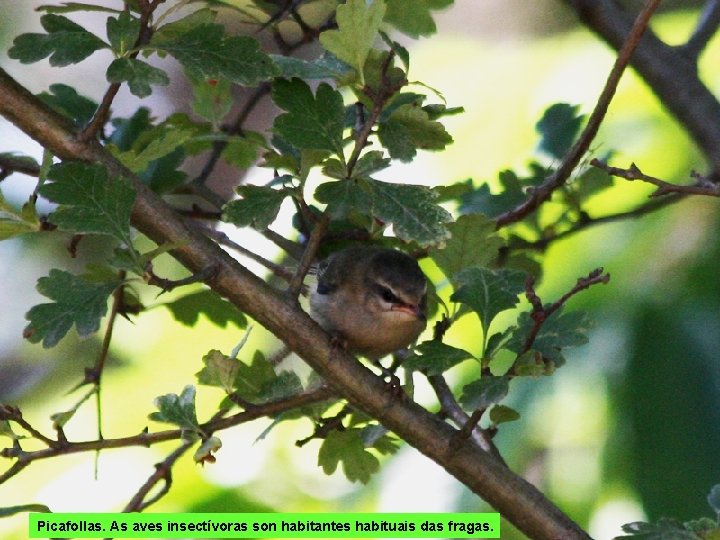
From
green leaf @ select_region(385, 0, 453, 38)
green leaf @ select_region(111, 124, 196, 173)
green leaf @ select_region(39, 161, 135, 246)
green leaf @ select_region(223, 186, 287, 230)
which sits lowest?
green leaf @ select_region(39, 161, 135, 246)

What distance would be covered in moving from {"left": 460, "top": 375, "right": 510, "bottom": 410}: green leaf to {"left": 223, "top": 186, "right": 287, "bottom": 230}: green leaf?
1.32ft

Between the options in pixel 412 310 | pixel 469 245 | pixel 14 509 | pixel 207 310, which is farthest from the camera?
pixel 412 310

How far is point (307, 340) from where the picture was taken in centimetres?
152

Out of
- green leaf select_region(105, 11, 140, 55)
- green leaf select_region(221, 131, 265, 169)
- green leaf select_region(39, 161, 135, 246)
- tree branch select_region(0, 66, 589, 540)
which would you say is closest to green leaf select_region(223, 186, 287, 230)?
tree branch select_region(0, 66, 589, 540)

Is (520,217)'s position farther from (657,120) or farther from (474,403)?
(657,120)

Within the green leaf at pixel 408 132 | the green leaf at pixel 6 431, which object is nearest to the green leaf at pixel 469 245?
the green leaf at pixel 408 132

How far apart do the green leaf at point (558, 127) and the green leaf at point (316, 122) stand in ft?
3.12

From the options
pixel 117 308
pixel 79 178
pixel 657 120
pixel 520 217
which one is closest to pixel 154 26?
pixel 79 178

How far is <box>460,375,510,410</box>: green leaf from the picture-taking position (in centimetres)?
140

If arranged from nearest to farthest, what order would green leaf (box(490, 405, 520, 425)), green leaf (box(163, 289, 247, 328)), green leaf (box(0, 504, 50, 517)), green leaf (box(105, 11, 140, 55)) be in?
1. green leaf (box(0, 504, 50, 517))
2. green leaf (box(105, 11, 140, 55))
3. green leaf (box(490, 405, 520, 425))
4. green leaf (box(163, 289, 247, 328))

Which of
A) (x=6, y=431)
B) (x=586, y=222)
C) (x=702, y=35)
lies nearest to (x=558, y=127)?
(x=586, y=222)

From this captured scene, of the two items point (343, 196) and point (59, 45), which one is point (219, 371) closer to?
point (343, 196)

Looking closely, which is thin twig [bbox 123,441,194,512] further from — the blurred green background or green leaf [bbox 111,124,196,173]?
green leaf [bbox 111,124,196,173]

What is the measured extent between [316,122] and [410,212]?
0.20 meters
